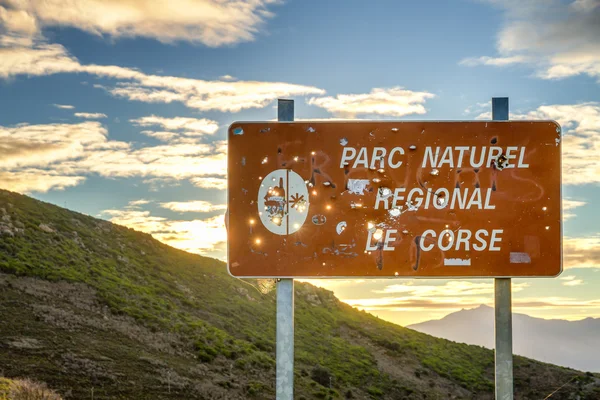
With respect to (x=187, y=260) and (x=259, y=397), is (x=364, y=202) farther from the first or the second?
(x=187, y=260)

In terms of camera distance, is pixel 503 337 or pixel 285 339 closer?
pixel 285 339

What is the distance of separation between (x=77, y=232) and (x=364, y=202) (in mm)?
57375

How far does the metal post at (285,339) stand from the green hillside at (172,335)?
629 inches

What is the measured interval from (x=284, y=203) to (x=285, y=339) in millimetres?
1618

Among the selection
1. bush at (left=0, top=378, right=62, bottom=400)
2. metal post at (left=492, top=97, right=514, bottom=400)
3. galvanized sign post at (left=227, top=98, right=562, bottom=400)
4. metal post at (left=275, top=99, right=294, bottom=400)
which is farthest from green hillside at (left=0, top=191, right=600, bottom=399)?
metal post at (left=492, top=97, right=514, bottom=400)

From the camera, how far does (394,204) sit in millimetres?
7051

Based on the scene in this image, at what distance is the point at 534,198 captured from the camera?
702 centimetres

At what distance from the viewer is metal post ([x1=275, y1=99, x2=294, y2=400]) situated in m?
6.95

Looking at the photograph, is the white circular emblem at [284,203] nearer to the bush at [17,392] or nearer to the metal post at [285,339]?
the metal post at [285,339]

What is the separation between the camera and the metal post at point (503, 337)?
279 inches

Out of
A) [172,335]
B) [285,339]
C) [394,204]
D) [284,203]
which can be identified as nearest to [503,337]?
[394,204]

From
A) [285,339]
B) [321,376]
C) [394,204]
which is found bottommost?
[321,376]

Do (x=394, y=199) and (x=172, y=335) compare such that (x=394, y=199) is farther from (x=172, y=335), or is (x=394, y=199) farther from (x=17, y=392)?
(x=172, y=335)

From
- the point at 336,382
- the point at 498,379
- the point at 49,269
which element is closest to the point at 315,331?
the point at 336,382
